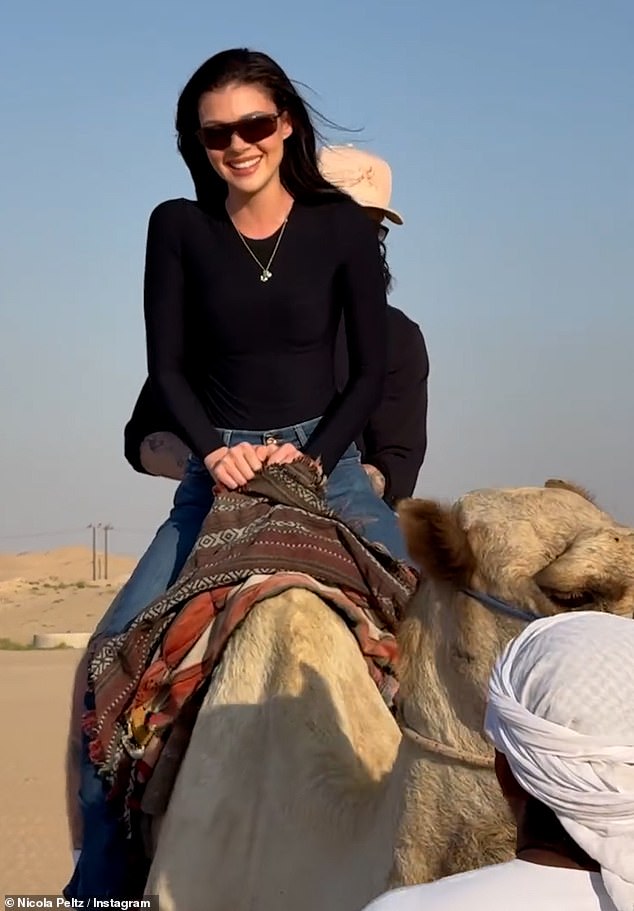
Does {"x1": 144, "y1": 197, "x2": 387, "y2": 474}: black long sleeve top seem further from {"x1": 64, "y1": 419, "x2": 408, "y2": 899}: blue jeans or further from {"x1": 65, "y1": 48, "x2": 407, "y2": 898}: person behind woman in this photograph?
{"x1": 64, "y1": 419, "x2": 408, "y2": 899}: blue jeans

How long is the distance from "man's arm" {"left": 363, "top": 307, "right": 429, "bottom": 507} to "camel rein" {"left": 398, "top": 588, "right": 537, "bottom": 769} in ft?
6.68

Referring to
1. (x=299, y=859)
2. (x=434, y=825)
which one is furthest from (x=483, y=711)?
(x=299, y=859)

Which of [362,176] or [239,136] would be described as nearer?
[239,136]

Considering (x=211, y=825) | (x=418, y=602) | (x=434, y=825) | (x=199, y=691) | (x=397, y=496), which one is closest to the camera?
(x=434, y=825)

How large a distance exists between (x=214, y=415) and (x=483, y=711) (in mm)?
1619

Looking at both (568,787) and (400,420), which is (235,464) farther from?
(568,787)

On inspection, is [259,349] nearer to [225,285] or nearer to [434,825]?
[225,285]

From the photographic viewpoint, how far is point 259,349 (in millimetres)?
3949

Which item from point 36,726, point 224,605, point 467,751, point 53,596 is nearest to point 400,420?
point 224,605

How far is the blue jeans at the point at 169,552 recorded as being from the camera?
3588 millimetres

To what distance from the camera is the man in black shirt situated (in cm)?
459

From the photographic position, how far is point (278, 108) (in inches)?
159

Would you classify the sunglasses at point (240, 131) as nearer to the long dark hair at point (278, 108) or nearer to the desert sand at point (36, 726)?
the long dark hair at point (278, 108)

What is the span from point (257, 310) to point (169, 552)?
69 centimetres
